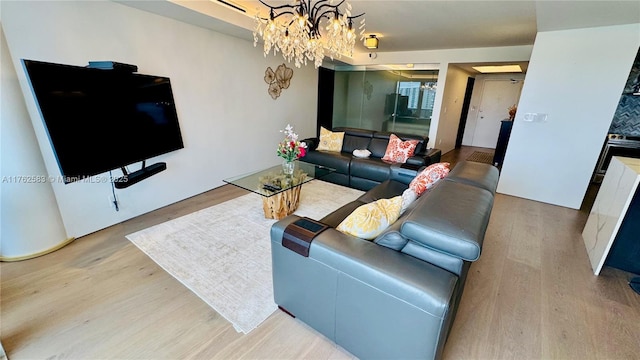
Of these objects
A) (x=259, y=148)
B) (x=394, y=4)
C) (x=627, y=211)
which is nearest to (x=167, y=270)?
(x=259, y=148)

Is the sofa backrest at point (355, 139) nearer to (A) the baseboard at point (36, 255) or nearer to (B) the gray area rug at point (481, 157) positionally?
(B) the gray area rug at point (481, 157)

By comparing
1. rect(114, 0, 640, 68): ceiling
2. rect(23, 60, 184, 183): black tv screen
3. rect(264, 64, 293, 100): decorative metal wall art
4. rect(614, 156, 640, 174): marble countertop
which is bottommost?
rect(614, 156, 640, 174): marble countertop

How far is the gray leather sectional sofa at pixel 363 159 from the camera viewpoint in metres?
3.57

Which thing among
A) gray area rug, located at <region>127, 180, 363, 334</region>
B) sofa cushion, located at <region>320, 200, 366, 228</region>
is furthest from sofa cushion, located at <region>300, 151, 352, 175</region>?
sofa cushion, located at <region>320, 200, 366, 228</region>

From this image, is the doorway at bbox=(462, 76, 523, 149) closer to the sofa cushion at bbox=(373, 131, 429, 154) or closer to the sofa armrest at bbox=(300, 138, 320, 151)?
the sofa cushion at bbox=(373, 131, 429, 154)

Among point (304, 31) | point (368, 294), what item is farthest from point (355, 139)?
point (368, 294)

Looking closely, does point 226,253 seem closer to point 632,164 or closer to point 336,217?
point 336,217

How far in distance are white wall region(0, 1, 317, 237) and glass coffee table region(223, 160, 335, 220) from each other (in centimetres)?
105

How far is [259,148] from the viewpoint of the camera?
448cm

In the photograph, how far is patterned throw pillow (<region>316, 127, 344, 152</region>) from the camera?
4.41 m

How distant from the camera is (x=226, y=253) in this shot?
227cm

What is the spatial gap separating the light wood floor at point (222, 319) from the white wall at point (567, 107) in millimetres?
1499

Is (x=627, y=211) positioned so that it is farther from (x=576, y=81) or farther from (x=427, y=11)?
(x=427, y=11)

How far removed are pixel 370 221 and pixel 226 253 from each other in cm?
146
